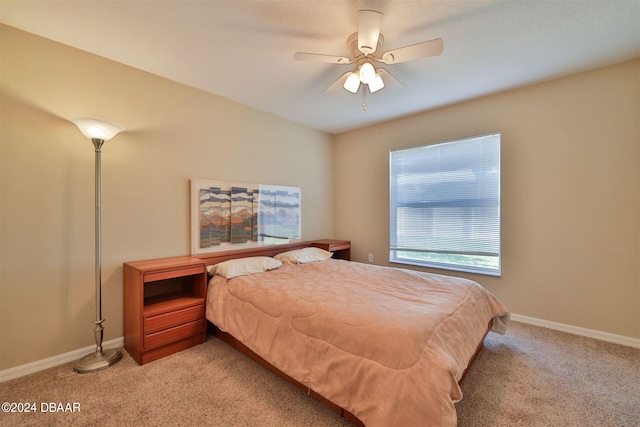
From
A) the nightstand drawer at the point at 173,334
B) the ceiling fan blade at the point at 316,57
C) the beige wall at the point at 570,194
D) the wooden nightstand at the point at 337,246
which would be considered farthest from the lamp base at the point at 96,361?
the beige wall at the point at 570,194

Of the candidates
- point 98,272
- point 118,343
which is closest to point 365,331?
point 98,272

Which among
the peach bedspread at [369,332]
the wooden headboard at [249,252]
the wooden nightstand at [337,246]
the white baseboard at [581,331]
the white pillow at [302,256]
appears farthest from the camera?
the wooden nightstand at [337,246]

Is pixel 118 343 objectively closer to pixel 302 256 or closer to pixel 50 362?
pixel 50 362

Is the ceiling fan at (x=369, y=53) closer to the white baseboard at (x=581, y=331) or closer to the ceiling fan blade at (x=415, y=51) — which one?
the ceiling fan blade at (x=415, y=51)

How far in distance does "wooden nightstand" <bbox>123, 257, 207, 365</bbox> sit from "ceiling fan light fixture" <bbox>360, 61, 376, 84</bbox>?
7.16 ft

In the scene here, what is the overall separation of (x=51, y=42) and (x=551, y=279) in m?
5.14

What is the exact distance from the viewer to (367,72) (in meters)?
1.94

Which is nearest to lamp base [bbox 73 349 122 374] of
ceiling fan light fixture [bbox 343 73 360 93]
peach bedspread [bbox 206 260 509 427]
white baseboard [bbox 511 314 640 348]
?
peach bedspread [bbox 206 260 509 427]

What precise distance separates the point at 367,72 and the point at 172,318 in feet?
8.57

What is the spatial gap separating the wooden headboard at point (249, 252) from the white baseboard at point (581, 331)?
274 cm

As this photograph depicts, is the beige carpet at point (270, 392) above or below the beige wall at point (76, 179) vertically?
below

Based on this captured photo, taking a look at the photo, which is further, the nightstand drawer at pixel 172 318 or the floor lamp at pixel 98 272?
the nightstand drawer at pixel 172 318

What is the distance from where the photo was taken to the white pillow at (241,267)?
2.49 m

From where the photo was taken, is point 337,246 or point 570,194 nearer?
point 570,194
